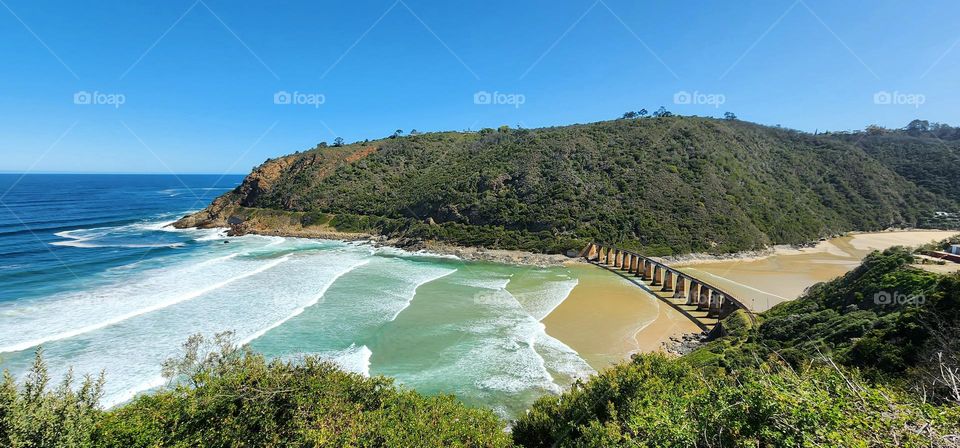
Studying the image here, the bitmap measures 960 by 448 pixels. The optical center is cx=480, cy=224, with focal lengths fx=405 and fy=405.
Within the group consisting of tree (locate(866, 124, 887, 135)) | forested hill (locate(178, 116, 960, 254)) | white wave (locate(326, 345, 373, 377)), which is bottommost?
white wave (locate(326, 345, 373, 377))

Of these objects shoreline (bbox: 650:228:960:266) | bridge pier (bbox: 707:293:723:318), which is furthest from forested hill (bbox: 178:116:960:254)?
bridge pier (bbox: 707:293:723:318)

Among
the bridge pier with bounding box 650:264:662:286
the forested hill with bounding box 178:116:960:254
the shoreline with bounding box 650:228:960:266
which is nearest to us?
the bridge pier with bounding box 650:264:662:286

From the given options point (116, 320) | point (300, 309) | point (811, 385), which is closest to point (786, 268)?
point (811, 385)

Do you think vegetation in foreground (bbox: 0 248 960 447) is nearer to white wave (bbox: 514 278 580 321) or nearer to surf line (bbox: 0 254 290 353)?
surf line (bbox: 0 254 290 353)

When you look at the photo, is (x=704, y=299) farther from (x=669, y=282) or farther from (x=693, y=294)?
(x=669, y=282)

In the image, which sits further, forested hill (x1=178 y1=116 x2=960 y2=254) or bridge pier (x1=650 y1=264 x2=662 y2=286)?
forested hill (x1=178 y1=116 x2=960 y2=254)

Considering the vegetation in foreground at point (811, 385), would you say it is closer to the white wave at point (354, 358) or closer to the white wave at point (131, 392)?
the white wave at point (354, 358)
